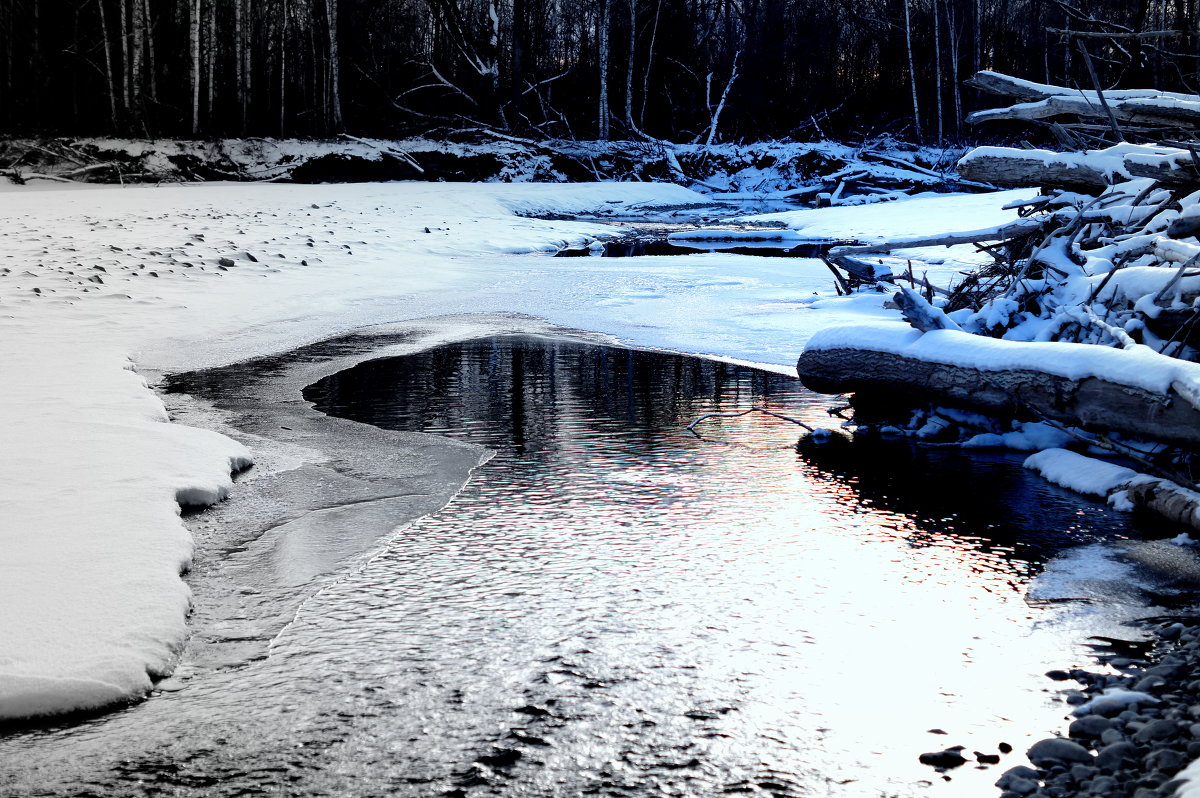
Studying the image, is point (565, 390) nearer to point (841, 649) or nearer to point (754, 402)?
point (754, 402)

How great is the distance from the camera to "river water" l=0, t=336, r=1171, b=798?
2170 mm

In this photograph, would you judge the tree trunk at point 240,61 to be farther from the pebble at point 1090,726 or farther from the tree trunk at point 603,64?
the pebble at point 1090,726

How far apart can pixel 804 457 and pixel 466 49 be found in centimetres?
2428

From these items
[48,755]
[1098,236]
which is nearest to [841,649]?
[48,755]

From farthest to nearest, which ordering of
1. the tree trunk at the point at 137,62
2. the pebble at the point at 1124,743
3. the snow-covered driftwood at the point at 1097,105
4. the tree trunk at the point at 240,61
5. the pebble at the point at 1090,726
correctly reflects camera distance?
the tree trunk at the point at 240,61 → the tree trunk at the point at 137,62 → the snow-covered driftwood at the point at 1097,105 → the pebble at the point at 1090,726 → the pebble at the point at 1124,743

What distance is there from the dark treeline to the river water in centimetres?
2192

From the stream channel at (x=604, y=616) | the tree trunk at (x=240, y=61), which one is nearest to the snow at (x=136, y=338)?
the stream channel at (x=604, y=616)

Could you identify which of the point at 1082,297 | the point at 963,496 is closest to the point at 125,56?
the point at 1082,297

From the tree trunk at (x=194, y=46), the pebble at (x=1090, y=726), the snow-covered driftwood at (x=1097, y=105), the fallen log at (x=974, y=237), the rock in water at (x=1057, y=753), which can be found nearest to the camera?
the rock in water at (x=1057, y=753)

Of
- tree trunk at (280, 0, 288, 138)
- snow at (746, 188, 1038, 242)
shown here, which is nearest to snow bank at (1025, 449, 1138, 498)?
snow at (746, 188, 1038, 242)

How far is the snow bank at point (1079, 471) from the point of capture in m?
4.15

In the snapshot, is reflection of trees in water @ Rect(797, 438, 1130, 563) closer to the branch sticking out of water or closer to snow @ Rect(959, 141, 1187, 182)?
the branch sticking out of water

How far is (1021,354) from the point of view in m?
4.51

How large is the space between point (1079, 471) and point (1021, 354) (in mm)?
544
